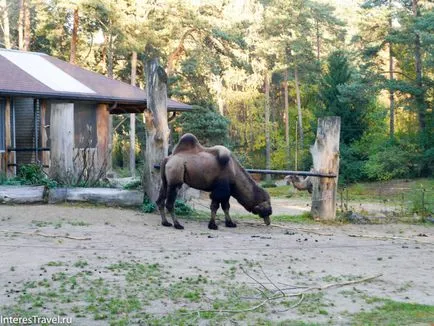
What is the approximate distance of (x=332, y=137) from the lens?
12.2 metres

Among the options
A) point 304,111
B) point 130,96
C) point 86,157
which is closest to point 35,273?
point 86,157

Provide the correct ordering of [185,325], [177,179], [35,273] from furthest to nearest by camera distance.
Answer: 1. [177,179]
2. [35,273]
3. [185,325]

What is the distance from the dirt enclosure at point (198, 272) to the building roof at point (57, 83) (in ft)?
19.3

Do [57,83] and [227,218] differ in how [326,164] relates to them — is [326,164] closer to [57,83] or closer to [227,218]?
[227,218]

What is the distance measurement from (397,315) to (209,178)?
232 inches

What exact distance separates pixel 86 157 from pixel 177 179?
3391mm

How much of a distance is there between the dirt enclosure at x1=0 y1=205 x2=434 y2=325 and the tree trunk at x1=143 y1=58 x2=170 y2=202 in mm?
1208

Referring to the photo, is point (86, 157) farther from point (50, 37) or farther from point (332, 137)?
point (50, 37)

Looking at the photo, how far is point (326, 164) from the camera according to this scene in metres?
12.2

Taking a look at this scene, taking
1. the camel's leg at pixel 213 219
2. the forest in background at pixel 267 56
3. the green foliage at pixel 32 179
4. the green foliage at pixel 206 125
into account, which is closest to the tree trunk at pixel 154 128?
the camel's leg at pixel 213 219

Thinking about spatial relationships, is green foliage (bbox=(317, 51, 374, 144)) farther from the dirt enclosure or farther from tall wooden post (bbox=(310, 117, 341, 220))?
the dirt enclosure

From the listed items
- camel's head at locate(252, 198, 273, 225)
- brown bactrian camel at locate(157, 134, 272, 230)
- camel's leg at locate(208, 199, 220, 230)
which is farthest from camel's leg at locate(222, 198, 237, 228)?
camel's head at locate(252, 198, 273, 225)

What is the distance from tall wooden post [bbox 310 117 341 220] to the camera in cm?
1217

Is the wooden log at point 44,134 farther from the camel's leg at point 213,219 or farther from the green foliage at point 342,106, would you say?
the green foliage at point 342,106
